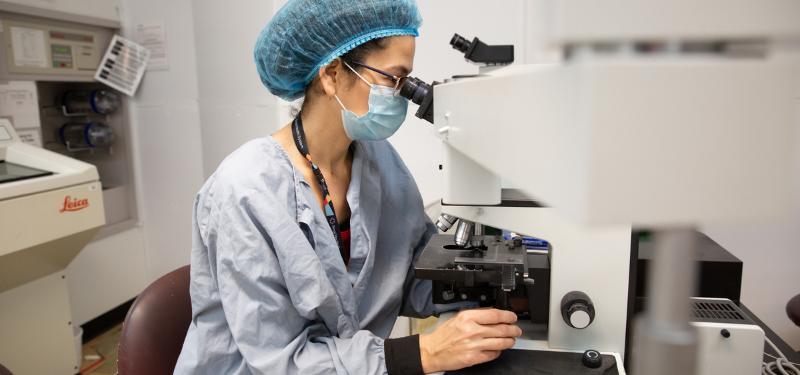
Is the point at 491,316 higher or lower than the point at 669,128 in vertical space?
lower

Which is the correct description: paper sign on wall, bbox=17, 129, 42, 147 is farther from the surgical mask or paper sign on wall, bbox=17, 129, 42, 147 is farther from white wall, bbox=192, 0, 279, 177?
the surgical mask

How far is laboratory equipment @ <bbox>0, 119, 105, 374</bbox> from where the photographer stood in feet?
4.60

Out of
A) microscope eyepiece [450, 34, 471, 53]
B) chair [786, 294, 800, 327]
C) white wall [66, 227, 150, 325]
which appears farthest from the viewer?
white wall [66, 227, 150, 325]

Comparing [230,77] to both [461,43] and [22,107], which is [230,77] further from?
[461,43]

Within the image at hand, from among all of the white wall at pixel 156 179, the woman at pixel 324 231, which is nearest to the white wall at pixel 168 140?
the white wall at pixel 156 179

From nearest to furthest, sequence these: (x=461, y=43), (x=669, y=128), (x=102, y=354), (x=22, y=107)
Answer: (x=669, y=128), (x=461, y=43), (x=22, y=107), (x=102, y=354)

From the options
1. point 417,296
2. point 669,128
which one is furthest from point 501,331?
point 669,128

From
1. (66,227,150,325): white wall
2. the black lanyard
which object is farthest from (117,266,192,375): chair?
(66,227,150,325): white wall

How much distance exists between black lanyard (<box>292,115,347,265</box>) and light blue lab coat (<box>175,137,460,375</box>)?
0.03 meters

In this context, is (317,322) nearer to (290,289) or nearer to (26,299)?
(290,289)

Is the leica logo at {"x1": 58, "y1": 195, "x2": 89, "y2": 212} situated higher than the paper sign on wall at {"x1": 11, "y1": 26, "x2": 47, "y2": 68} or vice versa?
the paper sign on wall at {"x1": 11, "y1": 26, "x2": 47, "y2": 68}

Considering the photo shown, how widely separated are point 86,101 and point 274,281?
2073 mm

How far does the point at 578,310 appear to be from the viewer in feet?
2.40

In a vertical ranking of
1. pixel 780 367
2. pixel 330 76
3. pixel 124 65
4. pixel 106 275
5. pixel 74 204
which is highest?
pixel 124 65
